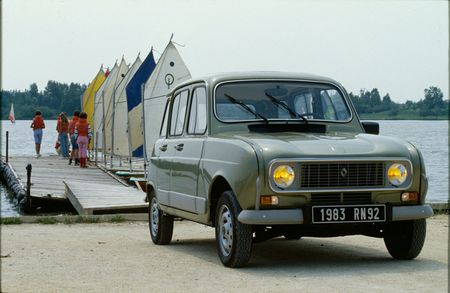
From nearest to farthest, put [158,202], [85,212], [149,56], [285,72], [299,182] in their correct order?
1. [299,182]
2. [285,72]
3. [158,202]
4. [85,212]
5. [149,56]

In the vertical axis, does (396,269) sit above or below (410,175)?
below

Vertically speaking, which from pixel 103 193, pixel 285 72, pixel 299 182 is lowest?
pixel 103 193

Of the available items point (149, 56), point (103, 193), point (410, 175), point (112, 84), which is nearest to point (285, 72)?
point (410, 175)

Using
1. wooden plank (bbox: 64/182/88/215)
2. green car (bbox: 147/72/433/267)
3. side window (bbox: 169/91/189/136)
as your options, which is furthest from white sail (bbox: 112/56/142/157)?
green car (bbox: 147/72/433/267)

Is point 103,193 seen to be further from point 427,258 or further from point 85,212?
point 427,258

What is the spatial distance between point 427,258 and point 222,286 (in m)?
2.79

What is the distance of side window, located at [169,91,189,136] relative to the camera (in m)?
10.9

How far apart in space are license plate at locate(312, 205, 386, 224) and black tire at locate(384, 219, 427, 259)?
61 cm

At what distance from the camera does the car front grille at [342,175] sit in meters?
8.53

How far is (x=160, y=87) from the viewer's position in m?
33.7

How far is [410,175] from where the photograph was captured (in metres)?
8.90

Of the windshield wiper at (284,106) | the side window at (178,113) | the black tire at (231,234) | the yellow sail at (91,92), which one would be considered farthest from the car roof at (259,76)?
the yellow sail at (91,92)

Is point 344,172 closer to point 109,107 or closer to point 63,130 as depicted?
point 63,130

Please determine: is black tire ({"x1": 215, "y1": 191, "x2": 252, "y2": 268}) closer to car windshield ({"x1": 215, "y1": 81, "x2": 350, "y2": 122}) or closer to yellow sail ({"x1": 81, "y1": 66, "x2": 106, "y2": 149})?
car windshield ({"x1": 215, "y1": 81, "x2": 350, "y2": 122})
